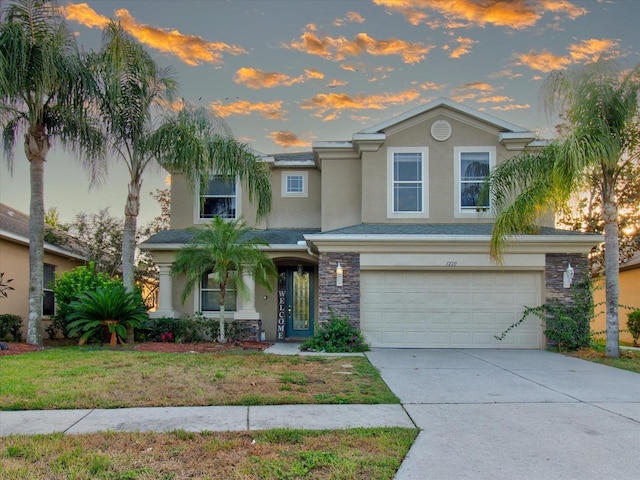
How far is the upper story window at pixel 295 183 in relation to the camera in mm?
16906

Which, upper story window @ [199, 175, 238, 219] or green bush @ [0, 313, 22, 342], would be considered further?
upper story window @ [199, 175, 238, 219]

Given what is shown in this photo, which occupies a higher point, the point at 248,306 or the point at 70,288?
the point at 70,288

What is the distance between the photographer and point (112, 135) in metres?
13.8

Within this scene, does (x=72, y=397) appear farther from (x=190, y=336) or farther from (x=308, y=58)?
(x=308, y=58)

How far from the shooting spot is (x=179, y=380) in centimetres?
826

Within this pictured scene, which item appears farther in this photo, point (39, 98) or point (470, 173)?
point (470, 173)

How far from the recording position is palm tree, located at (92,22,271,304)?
13.3 m

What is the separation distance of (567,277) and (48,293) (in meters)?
15.4

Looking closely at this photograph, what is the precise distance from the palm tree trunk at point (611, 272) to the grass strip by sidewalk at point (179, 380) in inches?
218

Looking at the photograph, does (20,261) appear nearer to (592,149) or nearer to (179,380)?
(179,380)

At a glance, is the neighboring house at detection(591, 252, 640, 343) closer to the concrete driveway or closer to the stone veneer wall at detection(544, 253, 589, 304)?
the stone veneer wall at detection(544, 253, 589, 304)

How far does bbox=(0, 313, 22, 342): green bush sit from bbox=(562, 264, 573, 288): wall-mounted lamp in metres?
14.1

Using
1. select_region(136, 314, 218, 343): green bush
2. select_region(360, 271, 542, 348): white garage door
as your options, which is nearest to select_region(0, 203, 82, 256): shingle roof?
select_region(136, 314, 218, 343): green bush

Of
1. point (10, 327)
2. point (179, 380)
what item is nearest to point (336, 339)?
point (179, 380)
